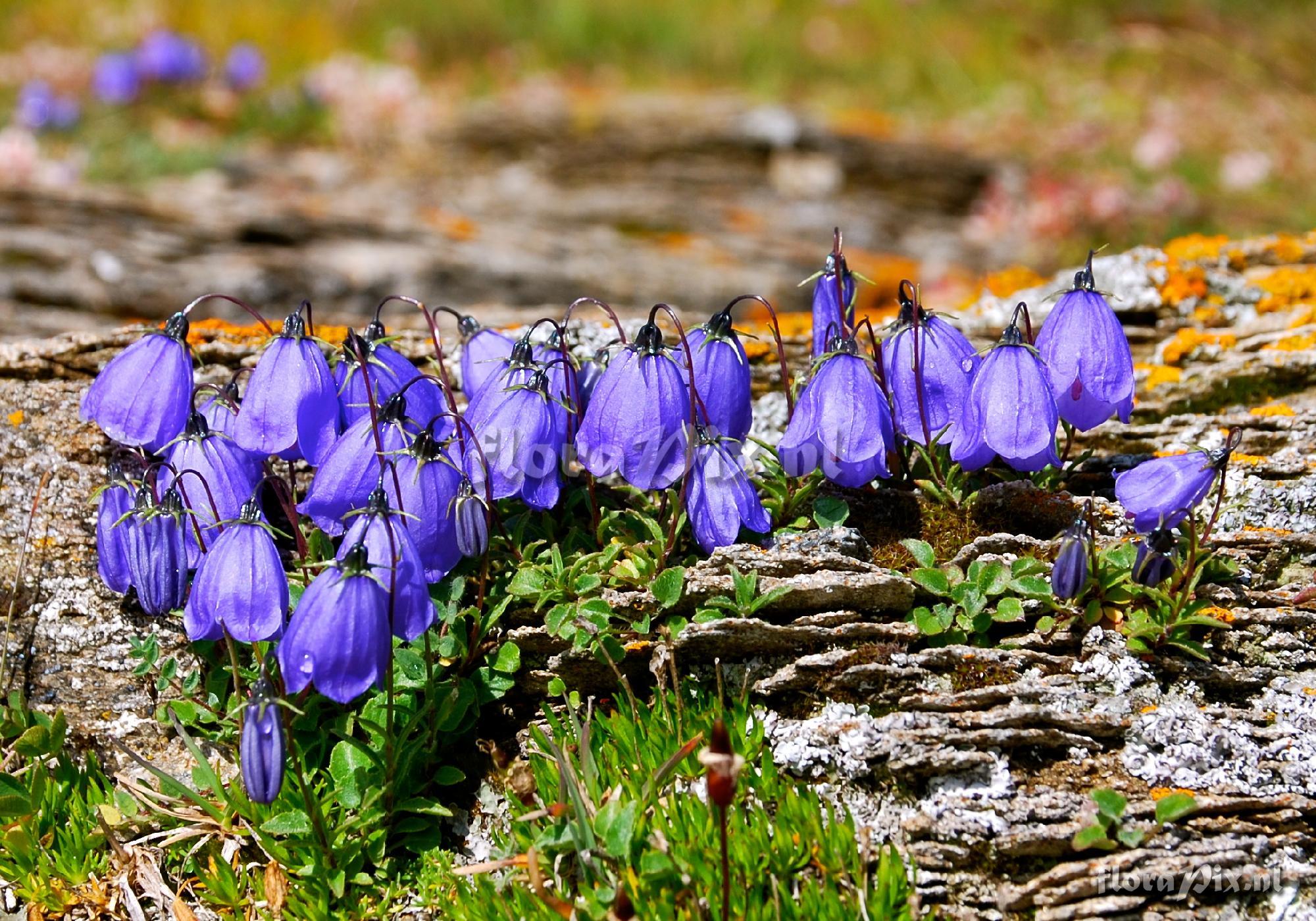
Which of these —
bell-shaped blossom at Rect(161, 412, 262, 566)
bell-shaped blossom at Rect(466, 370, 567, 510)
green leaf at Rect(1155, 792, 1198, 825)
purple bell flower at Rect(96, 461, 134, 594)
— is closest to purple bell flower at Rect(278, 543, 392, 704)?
bell-shaped blossom at Rect(466, 370, 567, 510)

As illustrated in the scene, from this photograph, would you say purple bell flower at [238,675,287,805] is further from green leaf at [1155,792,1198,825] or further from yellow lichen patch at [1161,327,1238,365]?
yellow lichen patch at [1161,327,1238,365]

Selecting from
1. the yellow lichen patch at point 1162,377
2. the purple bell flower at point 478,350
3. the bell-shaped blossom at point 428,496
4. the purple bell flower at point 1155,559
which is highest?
the purple bell flower at point 478,350

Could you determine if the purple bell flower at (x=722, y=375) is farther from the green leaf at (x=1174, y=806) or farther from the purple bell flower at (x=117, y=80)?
the purple bell flower at (x=117, y=80)

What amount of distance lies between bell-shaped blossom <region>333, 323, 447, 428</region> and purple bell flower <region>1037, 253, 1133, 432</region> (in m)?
1.90

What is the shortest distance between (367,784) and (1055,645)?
1.96m

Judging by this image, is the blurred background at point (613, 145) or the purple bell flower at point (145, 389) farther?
the blurred background at point (613, 145)

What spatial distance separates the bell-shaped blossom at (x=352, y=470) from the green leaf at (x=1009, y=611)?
175 centimetres

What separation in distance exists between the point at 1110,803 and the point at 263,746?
80.4 inches

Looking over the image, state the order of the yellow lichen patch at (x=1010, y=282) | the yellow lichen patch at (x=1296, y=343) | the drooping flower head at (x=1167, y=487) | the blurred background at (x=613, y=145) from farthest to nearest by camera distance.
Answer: the blurred background at (x=613, y=145)
the yellow lichen patch at (x=1010, y=282)
the yellow lichen patch at (x=1296, y=343)
the drooping flower head at (x=1167, y=487)

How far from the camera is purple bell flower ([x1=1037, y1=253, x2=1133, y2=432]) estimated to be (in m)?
Result: 3.15

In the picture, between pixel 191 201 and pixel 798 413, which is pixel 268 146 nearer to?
pixel 191 201

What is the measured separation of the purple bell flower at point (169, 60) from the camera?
1106 centimetres

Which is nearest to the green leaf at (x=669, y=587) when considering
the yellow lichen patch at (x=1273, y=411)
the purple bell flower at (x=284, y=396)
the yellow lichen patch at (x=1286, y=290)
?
the purple bell flower at (x=284, y=396)

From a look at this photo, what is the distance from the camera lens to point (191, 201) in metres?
8.35
